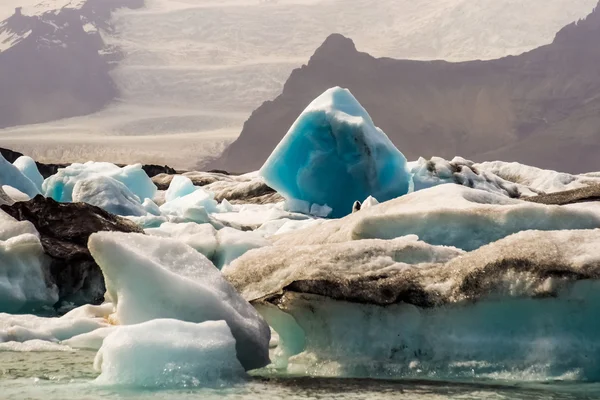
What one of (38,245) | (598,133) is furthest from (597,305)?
(598,133)

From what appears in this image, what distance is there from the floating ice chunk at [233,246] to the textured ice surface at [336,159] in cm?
1011

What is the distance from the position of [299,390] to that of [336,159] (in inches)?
654

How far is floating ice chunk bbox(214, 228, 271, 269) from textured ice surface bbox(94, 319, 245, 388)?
5.10 m

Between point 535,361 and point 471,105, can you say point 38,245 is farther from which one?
point 471,105

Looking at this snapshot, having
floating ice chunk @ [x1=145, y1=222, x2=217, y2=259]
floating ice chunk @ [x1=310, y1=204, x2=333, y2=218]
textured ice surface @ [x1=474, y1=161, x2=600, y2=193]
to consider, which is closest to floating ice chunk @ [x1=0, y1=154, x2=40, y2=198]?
floating ice chunk @ [x1=310, y1=204, x2=333, y2=218]

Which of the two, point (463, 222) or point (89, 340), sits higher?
point (463, 222)

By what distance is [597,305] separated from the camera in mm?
5109

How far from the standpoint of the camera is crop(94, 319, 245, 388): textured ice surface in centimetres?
479

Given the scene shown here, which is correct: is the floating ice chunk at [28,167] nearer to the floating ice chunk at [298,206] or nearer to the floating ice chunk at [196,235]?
the floating ice chunk at [298,206]

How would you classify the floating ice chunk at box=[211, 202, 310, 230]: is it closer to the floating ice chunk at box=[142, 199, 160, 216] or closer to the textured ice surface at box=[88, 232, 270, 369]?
the floating ice chunk at box=[142, 199, 160, 216]

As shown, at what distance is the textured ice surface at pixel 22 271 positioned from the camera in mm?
8852

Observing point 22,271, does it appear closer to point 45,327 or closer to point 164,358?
point 45,327

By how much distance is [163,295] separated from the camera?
5551 mm

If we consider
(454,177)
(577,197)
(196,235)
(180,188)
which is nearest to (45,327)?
(196,235)
